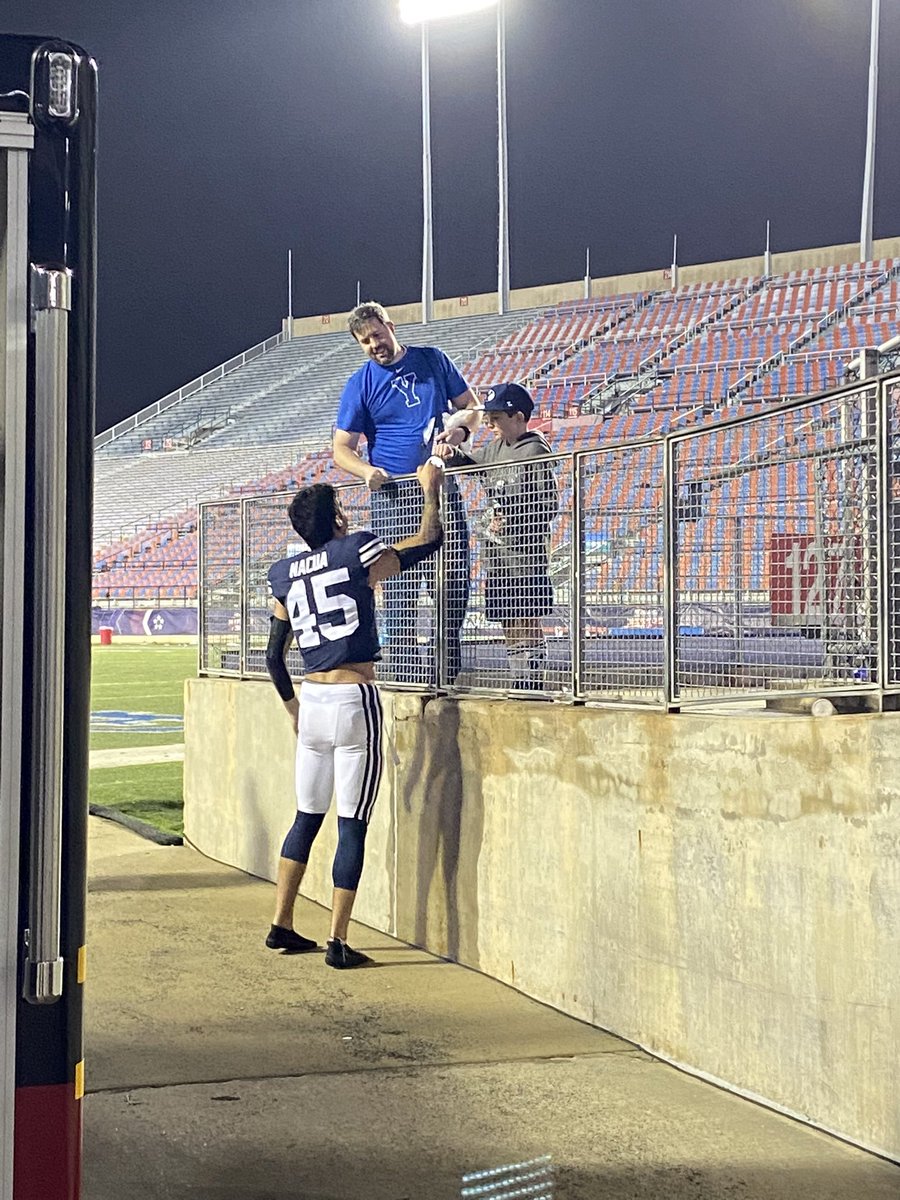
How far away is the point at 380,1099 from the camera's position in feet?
15.7

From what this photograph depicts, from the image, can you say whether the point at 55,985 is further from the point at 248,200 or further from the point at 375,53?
the point at 248,200

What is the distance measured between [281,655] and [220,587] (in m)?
3.31

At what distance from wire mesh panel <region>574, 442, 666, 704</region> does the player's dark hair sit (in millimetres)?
1190

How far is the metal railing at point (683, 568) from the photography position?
492 cm

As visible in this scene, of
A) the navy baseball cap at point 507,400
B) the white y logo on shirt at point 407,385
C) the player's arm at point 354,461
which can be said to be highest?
the white y logo on shirt at point 407,385

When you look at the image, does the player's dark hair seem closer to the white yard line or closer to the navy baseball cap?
the navy baseball cap

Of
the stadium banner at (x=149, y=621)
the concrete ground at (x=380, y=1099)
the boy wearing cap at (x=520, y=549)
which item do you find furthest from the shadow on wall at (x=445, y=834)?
the stadium banner at (x=149, y=621)

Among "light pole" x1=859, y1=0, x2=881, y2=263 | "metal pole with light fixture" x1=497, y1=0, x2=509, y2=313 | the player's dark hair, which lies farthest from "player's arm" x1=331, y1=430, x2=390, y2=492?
"light pole" x1=859, y1=0, x2=881, y2=263

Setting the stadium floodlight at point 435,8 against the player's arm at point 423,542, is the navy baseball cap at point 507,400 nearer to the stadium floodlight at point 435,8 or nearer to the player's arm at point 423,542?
the player's arm at point 423,542

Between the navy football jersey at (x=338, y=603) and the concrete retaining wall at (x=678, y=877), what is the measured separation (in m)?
0.63

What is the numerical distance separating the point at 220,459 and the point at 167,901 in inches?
1849

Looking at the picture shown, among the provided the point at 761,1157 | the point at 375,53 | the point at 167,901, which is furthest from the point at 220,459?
the point at 761,1157

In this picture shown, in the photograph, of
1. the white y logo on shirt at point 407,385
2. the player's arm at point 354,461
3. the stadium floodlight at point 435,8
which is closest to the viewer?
the player's arm at point 354,461

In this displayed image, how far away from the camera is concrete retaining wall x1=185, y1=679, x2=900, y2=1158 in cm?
432
